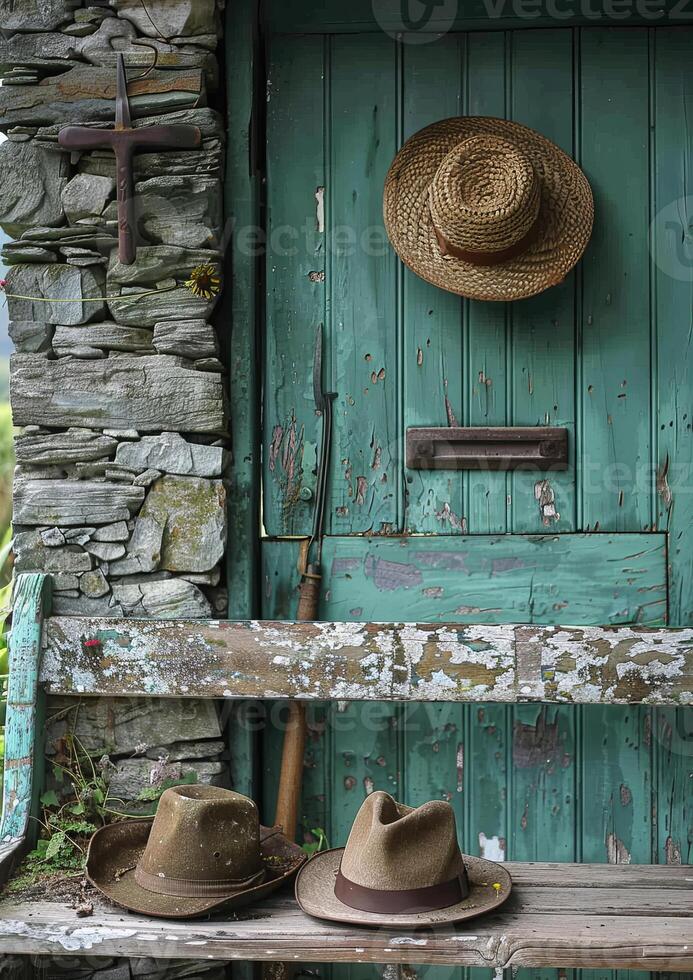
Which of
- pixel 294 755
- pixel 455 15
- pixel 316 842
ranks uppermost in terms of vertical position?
pixel 455 15

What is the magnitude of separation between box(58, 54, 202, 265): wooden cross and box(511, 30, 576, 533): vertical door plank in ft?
2.82

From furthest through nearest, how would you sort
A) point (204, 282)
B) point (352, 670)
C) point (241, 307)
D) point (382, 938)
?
point (241, 307), point (204, 282), point (352, 670), point (382, 938)

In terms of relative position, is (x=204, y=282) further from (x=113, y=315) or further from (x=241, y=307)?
(x=113, y=315)

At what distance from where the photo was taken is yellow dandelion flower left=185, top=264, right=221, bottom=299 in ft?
6.91

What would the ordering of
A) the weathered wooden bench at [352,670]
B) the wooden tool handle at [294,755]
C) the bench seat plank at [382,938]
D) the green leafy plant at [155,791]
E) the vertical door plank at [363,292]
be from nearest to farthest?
the bench seat plank at [382,938] < the weathered wooden bench at [352,670] < the green leafy plant at [155,791] < the wooden tool handle at [294,755] < the vertical door plank at [363,292]

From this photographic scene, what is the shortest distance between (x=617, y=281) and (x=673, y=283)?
14cm

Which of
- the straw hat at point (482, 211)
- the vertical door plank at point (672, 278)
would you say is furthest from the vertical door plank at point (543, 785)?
the straw hat at point (482, 211)

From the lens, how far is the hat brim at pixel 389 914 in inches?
62.8

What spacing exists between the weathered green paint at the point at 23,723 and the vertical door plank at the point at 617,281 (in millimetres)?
1365

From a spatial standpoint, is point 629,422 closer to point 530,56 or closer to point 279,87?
point 530,56

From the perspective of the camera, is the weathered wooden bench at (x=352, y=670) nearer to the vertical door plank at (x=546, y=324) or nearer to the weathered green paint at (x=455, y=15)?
the vertical door plank at (x=546, y=324)

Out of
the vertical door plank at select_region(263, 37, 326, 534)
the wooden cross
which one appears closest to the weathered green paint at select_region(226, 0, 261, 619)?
the vertical door plank at select_region(263, 37, 326, 534)

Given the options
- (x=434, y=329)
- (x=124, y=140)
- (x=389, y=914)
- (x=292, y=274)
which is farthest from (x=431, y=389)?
(x=389, y=914)

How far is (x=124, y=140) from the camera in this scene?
6.75ft
